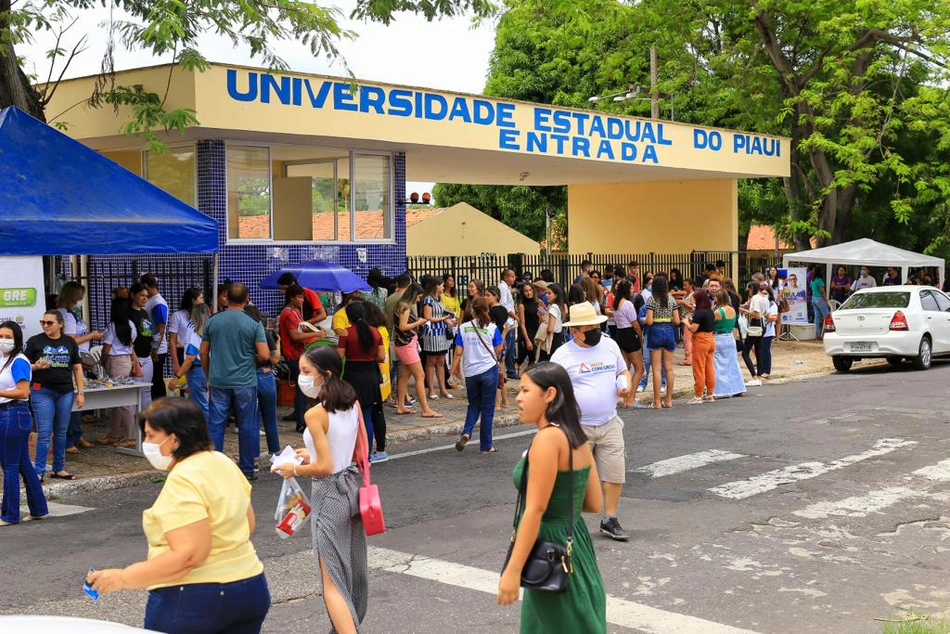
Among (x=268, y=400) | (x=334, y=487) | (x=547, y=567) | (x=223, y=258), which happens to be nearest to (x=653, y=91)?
(x=223, y=258)

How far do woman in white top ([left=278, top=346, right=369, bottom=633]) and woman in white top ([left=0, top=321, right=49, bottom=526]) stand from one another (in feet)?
Result: 12.0

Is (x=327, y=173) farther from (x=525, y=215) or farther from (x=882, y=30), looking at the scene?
(x=525, y=215)

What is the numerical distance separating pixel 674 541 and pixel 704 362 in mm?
7823

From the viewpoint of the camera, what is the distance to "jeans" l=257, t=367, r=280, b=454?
36.3 feet

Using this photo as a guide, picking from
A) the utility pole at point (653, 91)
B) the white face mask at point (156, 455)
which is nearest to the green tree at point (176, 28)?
the white face mask at point (156, 455)

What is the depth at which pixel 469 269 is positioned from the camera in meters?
19.5

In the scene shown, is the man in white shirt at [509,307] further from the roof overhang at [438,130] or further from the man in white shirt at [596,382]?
the man in white shirt at [596,382]

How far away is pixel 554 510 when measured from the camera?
4.51 meters

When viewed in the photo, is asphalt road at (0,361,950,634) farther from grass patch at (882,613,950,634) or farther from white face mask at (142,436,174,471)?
white face mask at (142,436,174,471)

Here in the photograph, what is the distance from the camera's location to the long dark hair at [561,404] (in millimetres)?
4594

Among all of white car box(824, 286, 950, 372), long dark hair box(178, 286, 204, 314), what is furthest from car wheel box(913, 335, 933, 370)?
long dark hair box(178, 286, 204, 314)

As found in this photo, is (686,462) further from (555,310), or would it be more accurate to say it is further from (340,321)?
(555,310)

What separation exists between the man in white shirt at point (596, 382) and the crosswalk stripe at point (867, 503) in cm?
197

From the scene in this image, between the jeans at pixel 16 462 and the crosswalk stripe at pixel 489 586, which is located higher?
the jeans at pixel 16 462
